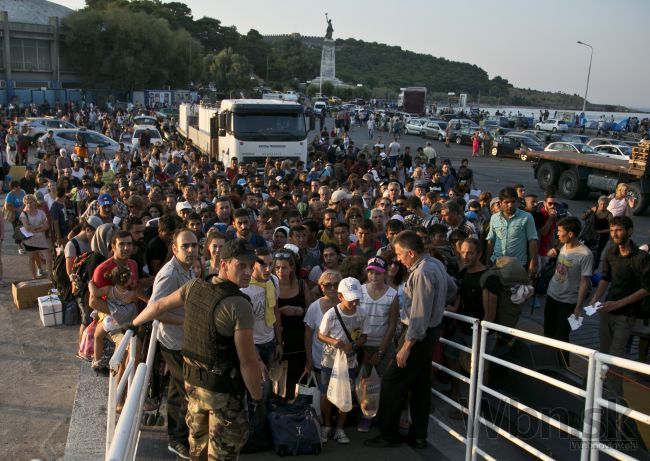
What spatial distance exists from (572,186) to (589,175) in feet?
2.59

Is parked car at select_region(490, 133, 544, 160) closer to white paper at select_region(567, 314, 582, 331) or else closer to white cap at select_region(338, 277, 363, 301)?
white paper at select_region(567, 314, 582, 331)

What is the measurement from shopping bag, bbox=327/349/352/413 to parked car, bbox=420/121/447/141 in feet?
135

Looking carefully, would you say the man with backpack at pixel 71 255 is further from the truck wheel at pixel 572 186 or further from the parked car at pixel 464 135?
the parked car at pixel 464 135

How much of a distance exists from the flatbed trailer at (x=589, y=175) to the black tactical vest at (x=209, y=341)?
14.6 metres

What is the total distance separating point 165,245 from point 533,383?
13.3ft

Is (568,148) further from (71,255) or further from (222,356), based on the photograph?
(222,356)

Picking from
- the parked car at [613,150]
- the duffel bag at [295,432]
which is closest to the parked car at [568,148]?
the parked car at [613,150]

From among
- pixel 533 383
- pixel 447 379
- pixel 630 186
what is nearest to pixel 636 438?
pixel 533 383

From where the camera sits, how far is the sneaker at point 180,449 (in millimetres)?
4598

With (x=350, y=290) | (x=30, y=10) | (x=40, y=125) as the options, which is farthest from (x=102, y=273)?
(x=30, y=10)

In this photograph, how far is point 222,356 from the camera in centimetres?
363

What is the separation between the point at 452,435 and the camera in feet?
17.1

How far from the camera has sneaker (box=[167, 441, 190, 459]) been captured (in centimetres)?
460

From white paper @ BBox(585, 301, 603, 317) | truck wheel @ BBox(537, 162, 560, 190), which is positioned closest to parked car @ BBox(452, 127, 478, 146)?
truck wheel @ BBox(537, 162, 560, 190)
